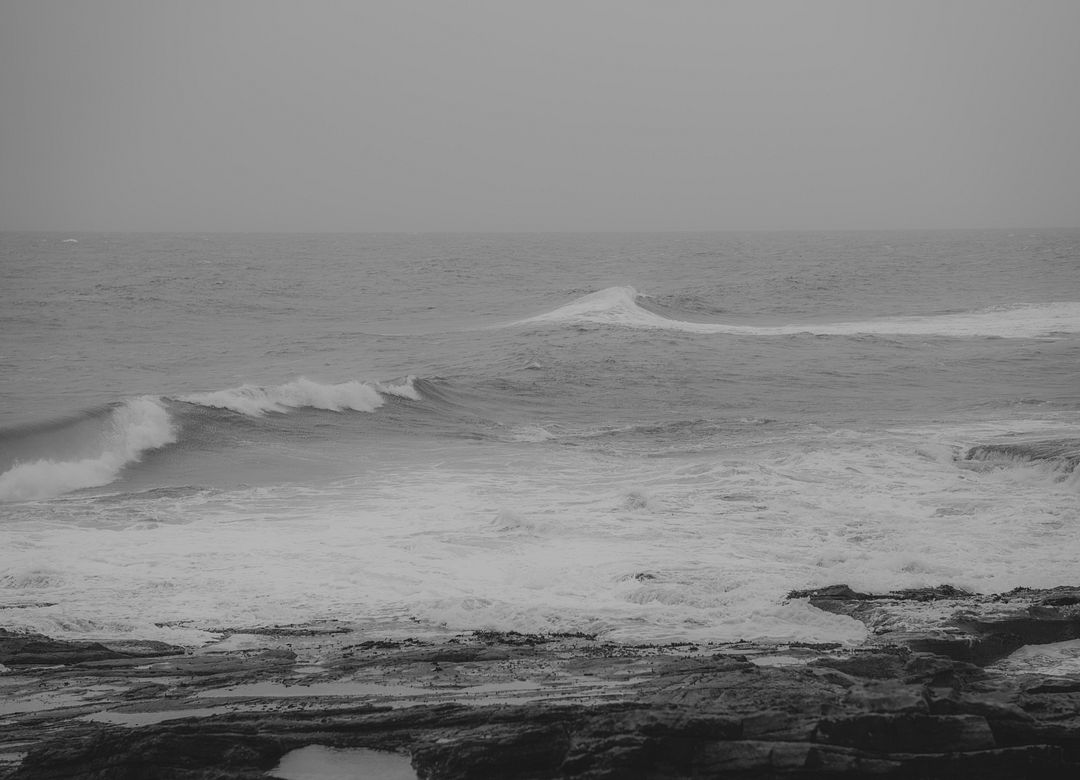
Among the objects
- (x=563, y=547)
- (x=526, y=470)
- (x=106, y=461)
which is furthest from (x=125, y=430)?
(x=563, y=547)

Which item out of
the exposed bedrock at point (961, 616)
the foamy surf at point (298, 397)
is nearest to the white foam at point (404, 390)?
the foamy surf at point (298, 397)

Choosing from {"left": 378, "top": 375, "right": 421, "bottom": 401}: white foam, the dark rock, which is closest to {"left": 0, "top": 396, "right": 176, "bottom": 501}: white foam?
{"left": 378, "top": 375, "right": 421, "bottom": 401}: white foam

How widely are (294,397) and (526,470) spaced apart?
26.2 feet

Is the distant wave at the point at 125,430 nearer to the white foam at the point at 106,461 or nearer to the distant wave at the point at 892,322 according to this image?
the white foam at the point at 106,461

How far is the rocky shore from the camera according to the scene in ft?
16.0

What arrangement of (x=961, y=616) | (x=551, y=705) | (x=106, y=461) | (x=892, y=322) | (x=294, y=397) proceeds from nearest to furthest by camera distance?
1. (x=551, y=705)
2. (x=961, y=616)
3. (x=106, y=461)
4. (x=294, y=397)
5. (x=892, y=322)

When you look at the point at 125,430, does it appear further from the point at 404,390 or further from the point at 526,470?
the point at 526,470

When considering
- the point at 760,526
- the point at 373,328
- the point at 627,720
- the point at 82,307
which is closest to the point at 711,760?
the point at 627,720

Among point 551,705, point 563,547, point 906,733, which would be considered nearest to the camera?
point 906,733

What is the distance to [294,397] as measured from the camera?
72.5 ft

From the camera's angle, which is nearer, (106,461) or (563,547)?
(563,547)

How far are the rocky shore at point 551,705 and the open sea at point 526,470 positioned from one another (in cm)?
81

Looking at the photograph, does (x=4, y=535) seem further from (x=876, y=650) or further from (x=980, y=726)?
(x=980, y=726)

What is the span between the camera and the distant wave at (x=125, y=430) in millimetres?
15555
